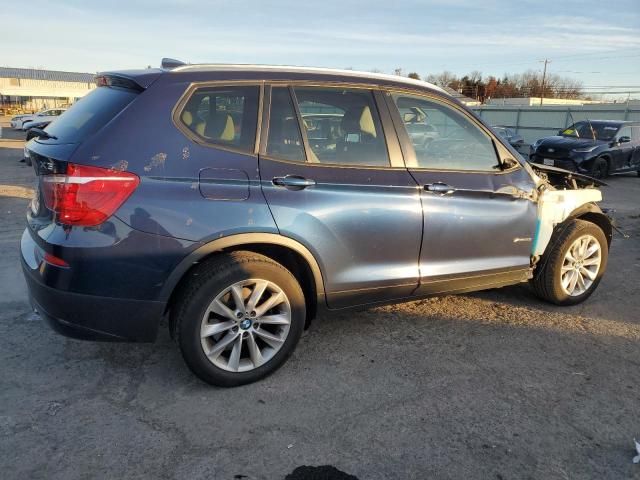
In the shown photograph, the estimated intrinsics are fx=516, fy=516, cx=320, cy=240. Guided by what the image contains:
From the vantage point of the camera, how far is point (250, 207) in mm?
2893

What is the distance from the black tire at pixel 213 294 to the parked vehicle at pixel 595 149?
1213 centimetres

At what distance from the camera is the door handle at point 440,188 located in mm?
3484

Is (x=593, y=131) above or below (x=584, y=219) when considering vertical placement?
above

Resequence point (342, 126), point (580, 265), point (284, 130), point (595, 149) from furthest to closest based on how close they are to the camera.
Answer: point (595, 149), point (580, 265), point (342, 126), point (284, 130)

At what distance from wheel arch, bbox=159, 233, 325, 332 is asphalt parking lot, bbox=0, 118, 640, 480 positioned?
1.80ft

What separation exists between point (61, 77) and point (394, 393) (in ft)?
312

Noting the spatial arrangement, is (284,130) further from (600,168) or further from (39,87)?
(39,87)

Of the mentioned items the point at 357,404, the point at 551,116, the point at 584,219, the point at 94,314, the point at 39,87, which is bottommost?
the point at 357,404

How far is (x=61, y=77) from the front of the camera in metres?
83.8

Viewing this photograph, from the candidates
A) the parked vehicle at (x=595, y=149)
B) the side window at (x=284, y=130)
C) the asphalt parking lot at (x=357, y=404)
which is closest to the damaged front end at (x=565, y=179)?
the asphalt parking lot at (x=357, y=404)

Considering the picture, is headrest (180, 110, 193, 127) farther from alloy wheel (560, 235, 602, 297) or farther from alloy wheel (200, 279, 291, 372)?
alloy wheel (560, 235, 602, 297)

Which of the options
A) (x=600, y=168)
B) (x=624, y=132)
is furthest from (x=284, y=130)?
(x=624, y=132)

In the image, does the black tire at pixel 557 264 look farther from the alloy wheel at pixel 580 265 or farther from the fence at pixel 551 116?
the fence at pixel 551 116

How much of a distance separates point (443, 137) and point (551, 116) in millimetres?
27525
